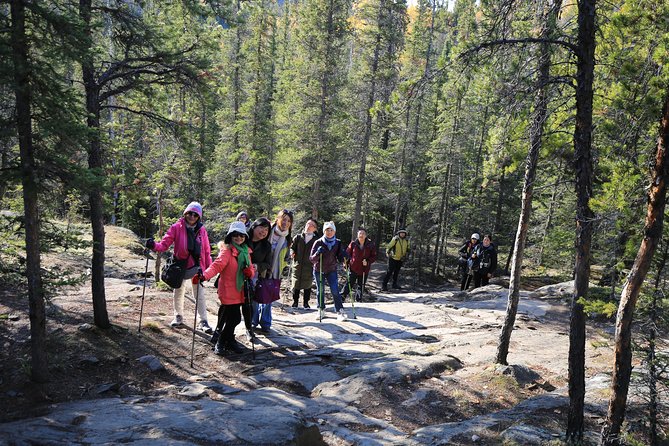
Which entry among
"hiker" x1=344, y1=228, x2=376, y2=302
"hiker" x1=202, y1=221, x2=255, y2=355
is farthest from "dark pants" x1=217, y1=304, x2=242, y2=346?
"hiker" x1=344, y1=228, x2=376, y2=302

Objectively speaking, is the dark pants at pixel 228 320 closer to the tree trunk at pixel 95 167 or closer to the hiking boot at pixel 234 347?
the hiking boot at pixel 234 347

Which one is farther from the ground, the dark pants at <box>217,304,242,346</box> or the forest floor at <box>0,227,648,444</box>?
the dark pants at <box>217,304,242,346</box>

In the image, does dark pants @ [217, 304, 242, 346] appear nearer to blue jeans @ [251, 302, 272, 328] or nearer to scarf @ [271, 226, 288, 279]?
blue jeans @ [251, 302, 272, 328]

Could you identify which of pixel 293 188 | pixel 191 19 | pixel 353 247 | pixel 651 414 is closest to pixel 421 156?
pixel 293 188

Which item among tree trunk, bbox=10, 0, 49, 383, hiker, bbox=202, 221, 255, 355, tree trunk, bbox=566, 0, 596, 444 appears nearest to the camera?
tree trunk, bbox=566, 0, 596, 444

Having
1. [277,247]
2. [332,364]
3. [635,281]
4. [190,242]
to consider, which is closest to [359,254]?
[277,247]

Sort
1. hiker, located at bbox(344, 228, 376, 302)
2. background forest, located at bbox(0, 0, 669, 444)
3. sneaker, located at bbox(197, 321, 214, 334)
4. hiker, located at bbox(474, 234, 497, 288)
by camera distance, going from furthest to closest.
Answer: hiker, located at bbox(474, 234, 497, 288), hiker, located at bbox(344, 228, 376, 302), sneaker, located at bbox(197, 321, 214, 334), background forest, located at bbox(0, 0, 669, 444)

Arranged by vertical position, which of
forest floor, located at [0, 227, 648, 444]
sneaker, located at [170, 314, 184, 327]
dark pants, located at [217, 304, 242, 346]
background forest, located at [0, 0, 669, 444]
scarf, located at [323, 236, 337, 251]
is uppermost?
background forest, located at [0, 0, 669, 444]

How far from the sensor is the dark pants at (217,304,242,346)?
7439 millimetres

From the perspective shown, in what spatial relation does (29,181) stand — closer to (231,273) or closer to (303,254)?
(231,273)

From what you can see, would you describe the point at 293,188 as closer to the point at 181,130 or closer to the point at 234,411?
the point at 181,130

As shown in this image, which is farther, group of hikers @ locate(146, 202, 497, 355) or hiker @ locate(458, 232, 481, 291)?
hiker @ locate(458, 232, 481, 291)

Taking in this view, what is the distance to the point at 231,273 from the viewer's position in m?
7.34

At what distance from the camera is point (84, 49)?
5.45 m
